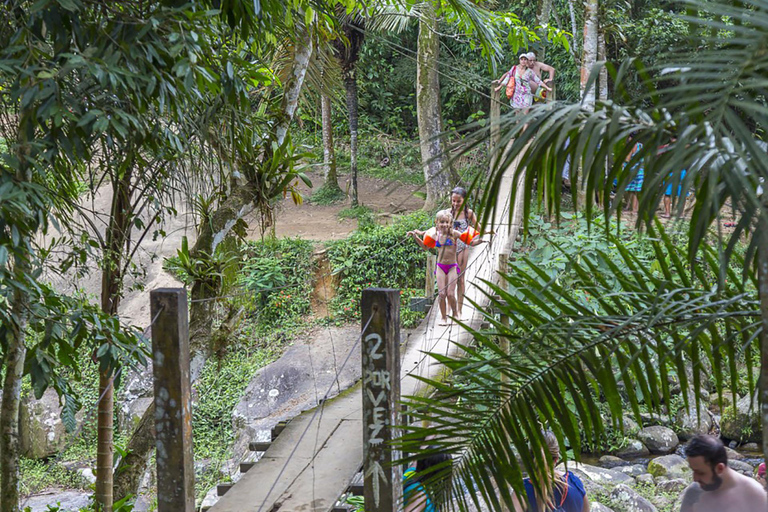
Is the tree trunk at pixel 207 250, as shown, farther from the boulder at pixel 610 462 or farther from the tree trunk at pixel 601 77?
the tree trunk at pixel 601 77

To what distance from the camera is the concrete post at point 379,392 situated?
2.71 m

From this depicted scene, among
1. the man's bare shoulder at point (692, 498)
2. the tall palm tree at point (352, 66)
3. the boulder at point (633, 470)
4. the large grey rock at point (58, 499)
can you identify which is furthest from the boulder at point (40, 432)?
the man's bare shoulder at point (692, 498)

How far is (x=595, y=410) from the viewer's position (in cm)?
199

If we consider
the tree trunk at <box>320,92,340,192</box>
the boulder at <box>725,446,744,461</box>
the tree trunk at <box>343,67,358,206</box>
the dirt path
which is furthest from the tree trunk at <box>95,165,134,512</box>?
the tree trunk at <box>343,67,358,206</box>

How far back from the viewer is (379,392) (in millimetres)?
2727

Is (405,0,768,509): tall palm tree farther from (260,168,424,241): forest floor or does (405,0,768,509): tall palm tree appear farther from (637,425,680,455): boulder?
(260,168,424,241): forest floor

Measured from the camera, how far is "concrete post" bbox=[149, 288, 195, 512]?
7.99 feet

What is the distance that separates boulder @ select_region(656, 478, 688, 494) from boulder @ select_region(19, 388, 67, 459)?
257 inches

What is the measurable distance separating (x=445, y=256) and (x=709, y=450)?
2.90 m

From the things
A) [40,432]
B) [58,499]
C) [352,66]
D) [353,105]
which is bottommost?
[58,499]

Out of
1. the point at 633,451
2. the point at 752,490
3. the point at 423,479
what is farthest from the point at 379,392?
the point at 633,451

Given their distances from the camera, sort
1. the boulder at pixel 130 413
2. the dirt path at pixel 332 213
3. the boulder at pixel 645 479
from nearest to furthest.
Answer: the boulder at pixel 645 479 < the boulder at pixel 130 413 < the dirt path at pixel 332 213

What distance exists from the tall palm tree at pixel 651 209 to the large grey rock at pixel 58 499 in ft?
22.2

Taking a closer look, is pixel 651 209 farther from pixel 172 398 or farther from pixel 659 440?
pixel 659 440
